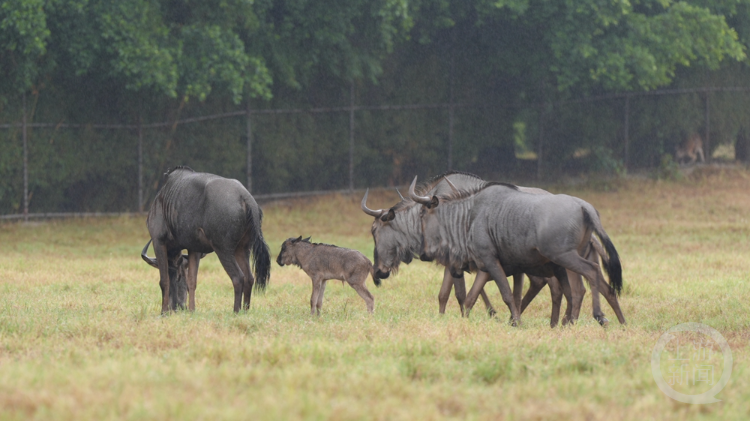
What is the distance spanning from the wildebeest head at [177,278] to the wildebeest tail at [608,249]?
14.5 feet

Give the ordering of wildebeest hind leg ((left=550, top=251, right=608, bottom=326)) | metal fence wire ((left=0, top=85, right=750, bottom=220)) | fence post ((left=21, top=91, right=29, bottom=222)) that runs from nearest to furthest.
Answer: wildebeest hind leg ((left=550, top=251, right=608, bottom=326)) → fence post ((left=21, top=91, right=29, bottom=222)) → metal fence wire ((left=0, top=85, right=750, bottom=220))

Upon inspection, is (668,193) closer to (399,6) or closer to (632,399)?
(399,6)

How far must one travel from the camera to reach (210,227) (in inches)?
352

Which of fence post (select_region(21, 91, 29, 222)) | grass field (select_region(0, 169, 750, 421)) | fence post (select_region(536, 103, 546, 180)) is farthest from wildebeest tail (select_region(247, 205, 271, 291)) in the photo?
fence post (select_region(536, 103, 546, 180))

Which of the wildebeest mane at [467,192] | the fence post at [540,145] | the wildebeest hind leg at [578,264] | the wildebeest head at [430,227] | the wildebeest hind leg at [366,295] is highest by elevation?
the fence post at [540,145]

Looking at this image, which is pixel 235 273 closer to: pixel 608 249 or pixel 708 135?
pixel 608 249

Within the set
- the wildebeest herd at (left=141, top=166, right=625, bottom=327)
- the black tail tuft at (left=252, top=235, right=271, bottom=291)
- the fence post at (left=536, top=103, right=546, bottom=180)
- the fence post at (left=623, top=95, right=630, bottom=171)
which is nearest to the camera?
the wildebeest herd at (left=141, top=166, right=625, bottom=327)

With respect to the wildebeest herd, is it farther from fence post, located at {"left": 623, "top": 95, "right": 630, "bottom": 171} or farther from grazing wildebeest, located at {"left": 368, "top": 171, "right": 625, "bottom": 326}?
fence post, located at {"left": 623, "top": 95, "right": 630, "bottom": 171}

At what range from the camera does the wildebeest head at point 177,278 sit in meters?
9.81

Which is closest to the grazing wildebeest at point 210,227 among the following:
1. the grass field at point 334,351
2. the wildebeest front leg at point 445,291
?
the grass field at point 334,351

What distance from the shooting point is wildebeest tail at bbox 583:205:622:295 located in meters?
8.45

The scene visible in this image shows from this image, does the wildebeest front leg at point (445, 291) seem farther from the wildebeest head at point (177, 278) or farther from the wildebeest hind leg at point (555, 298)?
the wildebeest head at point (177, 278)

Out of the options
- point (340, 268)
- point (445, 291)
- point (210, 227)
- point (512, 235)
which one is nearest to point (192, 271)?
point (210, 227)

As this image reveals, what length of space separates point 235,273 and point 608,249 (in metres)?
3.70
